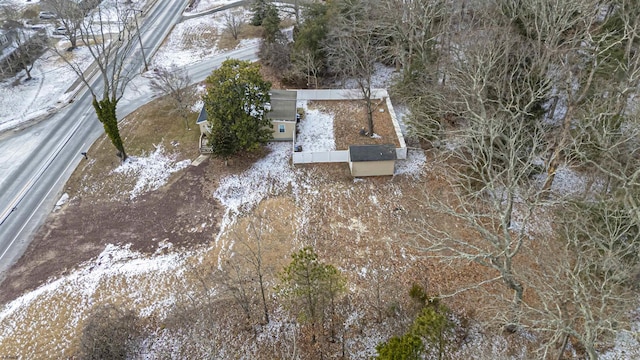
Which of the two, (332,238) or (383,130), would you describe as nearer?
(332,238)

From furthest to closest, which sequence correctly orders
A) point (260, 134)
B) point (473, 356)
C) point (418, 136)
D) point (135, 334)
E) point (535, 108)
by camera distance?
point (418, 136) < point (260, 134) < point (535, 108) < point (135, 334) < point (473, 356)

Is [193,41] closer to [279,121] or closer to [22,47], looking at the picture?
[22,47]

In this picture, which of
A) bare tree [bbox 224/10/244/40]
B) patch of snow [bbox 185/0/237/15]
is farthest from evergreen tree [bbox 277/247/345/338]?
patch of snow [bbox 185/0/237/15]

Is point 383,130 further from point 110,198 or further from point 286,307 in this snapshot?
point 110,198

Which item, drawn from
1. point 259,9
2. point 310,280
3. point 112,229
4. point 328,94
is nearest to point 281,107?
point 328,94

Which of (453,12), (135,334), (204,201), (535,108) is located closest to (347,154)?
(204,201)

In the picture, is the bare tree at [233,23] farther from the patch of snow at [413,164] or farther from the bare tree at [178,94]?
the patch of snow at [413,164]

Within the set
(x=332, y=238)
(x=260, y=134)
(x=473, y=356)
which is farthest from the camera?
(x=260, y=134)
